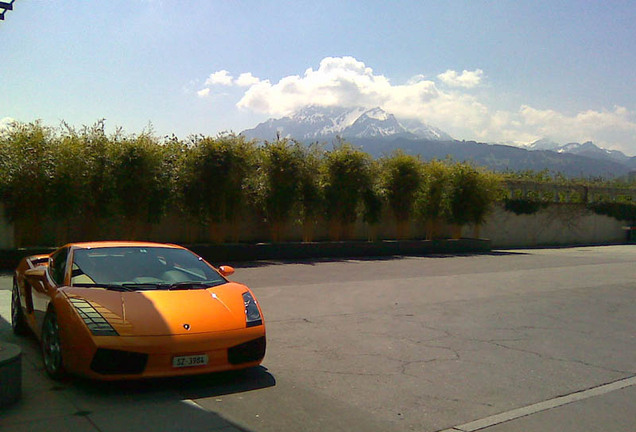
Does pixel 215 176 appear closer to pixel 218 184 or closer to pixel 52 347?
pixel 218 184

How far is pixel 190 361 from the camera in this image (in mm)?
4809

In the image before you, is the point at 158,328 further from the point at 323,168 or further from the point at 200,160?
the point at 323,168

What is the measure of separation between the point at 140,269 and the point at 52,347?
1.15m

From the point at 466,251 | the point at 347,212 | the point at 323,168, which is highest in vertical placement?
the point at 323,168

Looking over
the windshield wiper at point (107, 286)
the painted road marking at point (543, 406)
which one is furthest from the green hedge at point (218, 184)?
the painted road marking at point (543, 406)

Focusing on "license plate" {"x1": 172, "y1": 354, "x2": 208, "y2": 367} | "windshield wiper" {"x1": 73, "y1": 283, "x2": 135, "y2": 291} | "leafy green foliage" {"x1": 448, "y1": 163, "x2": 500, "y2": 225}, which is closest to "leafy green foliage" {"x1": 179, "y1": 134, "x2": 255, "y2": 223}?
"leafy green foliage" {"x1": 448, "y1": 163, "x2": 500, "y2": 225}

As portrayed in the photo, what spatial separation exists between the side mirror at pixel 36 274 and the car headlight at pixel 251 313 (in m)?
2.12

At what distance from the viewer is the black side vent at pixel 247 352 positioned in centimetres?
507

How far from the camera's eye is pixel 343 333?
7551mm

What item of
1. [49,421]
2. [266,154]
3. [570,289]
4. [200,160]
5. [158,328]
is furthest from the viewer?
[266,154]

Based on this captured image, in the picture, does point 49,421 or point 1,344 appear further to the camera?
point 1,344

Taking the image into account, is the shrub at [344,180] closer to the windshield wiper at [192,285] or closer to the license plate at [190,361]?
the windshield wiper at [192,285]

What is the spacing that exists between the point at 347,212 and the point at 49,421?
776 inches

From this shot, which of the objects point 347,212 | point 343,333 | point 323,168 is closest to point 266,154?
point 323,168
